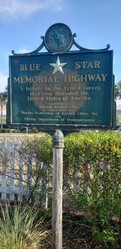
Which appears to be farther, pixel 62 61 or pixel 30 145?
pixel 62 61

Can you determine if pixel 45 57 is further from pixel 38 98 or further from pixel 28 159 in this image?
pixel 28 159

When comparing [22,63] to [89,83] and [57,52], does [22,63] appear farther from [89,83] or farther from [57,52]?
[89,83]

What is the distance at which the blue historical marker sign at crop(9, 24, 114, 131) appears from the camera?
509 centimetres

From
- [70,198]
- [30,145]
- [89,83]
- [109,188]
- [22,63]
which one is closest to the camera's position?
[109,188]

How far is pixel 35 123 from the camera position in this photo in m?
5.45

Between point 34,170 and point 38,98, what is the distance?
1.30 meters

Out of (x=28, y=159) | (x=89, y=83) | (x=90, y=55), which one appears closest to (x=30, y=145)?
(x=28, y=159)

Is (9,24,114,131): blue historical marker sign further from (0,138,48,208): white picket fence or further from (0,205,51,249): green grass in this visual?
(0,205,51,249): green grass

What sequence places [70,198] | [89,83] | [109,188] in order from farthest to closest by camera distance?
[89,83]
[70,198]
[109,188]

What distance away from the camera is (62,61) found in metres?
5.30

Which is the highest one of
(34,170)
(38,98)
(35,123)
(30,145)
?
(38,98)

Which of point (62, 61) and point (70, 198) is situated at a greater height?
point (62, 61)

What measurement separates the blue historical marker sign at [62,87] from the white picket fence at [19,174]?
552 mm

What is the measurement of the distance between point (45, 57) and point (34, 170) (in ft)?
A: 6.39
